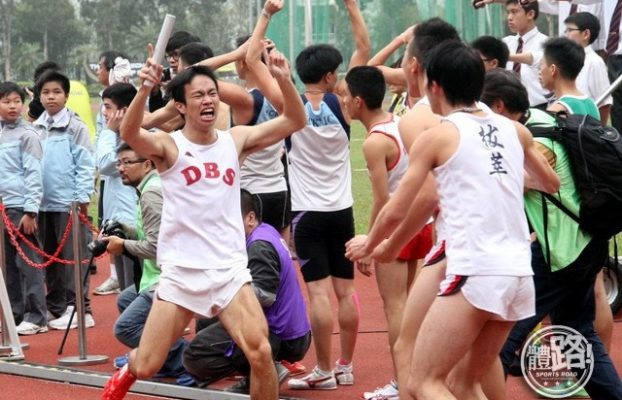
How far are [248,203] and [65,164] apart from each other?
3174 mm

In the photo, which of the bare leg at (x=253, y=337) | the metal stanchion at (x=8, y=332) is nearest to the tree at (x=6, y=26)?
the metal stanchion at (x=8, y=332)

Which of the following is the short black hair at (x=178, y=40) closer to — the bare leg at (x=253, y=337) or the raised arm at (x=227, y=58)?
the raised arm at (x=227, y=58)

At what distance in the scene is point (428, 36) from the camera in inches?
281

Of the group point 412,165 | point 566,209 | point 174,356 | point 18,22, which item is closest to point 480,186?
point 412,165

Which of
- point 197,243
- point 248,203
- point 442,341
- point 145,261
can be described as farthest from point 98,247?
point 442,341

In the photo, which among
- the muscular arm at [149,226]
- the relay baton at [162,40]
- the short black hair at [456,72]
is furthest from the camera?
the muscular arm at [149,226]

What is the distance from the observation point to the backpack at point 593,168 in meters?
7.27

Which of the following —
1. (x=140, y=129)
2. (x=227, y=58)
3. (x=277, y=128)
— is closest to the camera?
(x=140, y=129)

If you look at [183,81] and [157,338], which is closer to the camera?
[157,338]

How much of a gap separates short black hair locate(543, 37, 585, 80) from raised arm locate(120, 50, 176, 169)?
8.24 ft

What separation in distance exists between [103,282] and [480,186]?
27.8ft

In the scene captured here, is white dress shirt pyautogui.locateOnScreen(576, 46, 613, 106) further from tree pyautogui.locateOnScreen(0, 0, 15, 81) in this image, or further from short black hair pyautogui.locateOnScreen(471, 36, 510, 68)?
tree pyautogui.locateOnScreen(0, 0, 15, 81)

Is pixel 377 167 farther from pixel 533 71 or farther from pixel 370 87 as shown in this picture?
pixel 533 71

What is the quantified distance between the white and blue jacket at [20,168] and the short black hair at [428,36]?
4.50 metres
